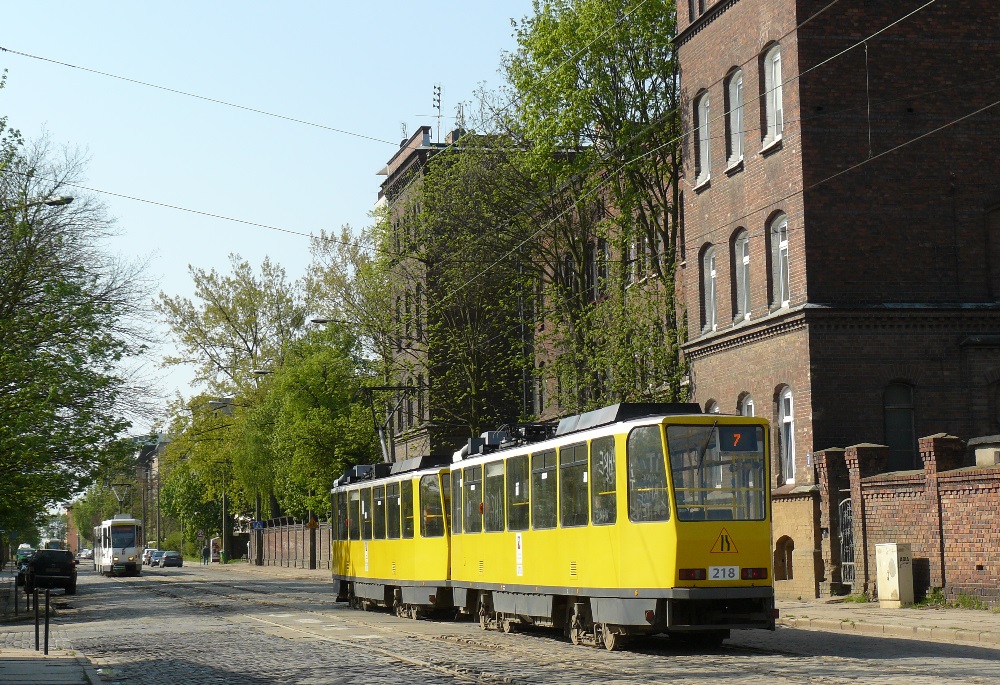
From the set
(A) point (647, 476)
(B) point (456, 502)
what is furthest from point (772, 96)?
(A) point (647, 476)

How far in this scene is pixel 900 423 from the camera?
30.3 m

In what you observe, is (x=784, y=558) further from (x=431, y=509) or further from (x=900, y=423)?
(x=431, y=509)

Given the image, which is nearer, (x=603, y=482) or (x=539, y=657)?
(x=539, y=657)

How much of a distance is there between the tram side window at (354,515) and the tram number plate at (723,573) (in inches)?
685

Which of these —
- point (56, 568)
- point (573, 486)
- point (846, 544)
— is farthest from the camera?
point (56, 568)

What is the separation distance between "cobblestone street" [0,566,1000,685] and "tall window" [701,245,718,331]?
39.9 feet

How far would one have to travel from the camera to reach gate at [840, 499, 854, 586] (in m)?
27.2

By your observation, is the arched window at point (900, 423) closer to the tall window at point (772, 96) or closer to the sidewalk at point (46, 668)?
the tall window at point (772, 96)

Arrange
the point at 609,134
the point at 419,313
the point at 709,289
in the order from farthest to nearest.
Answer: the point at 419,313 → the point at 609,134 → the point at 709,289

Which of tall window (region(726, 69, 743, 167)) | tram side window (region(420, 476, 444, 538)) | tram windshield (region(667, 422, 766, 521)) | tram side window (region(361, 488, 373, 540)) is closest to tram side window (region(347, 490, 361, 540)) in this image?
tram side window (region(361, 488, 373, 540))

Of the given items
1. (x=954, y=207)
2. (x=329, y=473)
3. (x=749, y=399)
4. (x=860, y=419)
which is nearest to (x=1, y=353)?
(x=749, y=399)

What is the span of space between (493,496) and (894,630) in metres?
6.49

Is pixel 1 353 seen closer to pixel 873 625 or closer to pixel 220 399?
pixel 873 625

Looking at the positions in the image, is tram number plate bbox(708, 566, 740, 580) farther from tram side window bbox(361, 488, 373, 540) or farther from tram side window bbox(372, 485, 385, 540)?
tram side window bbox(361, 488, 373, 540)
